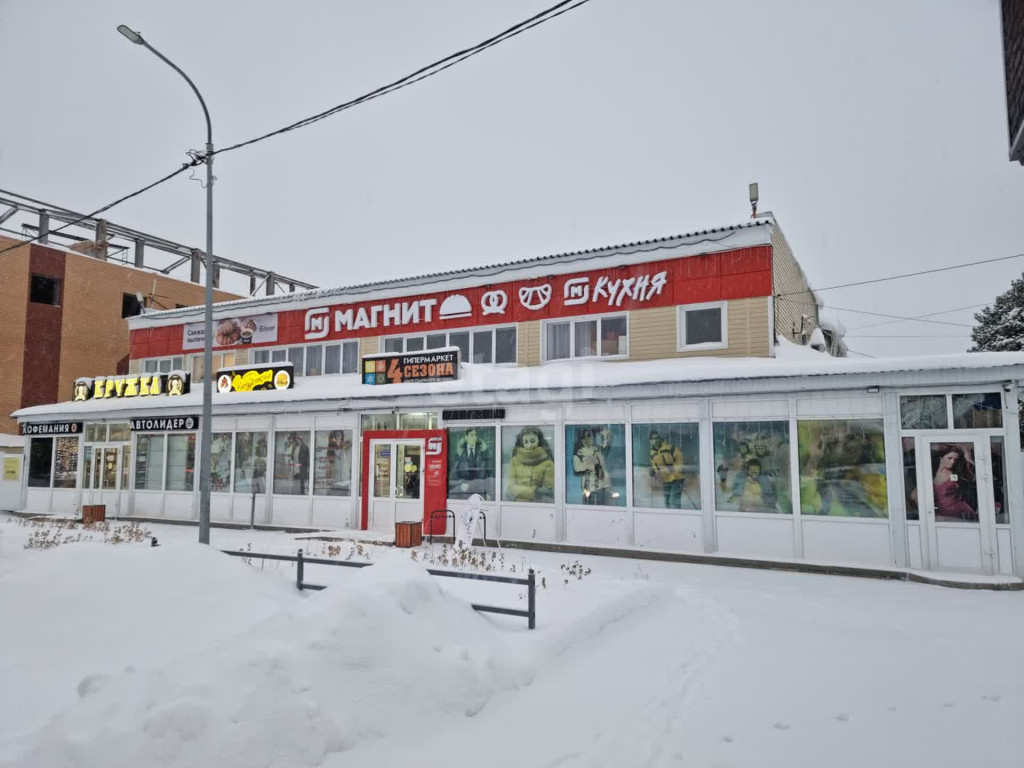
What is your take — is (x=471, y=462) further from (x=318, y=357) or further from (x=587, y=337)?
(x=318, y=357)

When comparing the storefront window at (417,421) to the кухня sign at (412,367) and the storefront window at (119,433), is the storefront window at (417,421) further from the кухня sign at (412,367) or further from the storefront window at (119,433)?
the storefront window at (119,433)

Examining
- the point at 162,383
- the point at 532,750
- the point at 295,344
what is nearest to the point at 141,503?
the point at 162,383

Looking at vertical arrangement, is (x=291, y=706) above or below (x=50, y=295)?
below

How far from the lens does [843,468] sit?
1202cm

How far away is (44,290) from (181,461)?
1331 centimetres

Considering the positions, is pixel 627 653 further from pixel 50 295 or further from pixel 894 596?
pixel 50 295

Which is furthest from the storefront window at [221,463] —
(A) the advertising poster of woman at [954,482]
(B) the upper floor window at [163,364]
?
(A) the advertising poster of woman at [954,482]

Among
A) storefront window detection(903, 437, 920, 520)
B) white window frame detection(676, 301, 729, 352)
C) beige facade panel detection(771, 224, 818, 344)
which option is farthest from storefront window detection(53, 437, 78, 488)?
storefront window detection(903, 437, 920, 520)

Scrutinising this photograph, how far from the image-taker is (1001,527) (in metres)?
10.7

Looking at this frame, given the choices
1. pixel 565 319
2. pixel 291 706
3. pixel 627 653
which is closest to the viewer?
pixel 291 706

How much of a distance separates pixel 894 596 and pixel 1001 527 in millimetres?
2494

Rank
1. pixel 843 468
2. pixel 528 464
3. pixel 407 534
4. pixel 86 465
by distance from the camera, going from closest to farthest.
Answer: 1. pixel 843 468
2. pixel 407 534
3. pixel 528 464
4. pixel 86 465

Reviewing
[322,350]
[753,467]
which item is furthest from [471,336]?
[753,467]

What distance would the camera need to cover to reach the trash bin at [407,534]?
14.1m
